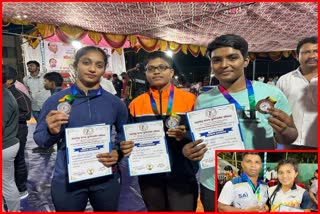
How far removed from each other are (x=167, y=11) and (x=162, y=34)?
8.14 ft

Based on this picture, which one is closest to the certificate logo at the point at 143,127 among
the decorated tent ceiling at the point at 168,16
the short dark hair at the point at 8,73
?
the short dark hair at the point at 8,73

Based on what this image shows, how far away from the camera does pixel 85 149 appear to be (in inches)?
61.7

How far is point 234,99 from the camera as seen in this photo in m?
1.52

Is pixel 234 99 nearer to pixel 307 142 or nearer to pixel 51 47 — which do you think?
pixel 307 142

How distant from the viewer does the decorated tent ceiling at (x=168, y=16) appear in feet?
14.8

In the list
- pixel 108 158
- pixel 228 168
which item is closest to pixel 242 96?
pixel 228 168

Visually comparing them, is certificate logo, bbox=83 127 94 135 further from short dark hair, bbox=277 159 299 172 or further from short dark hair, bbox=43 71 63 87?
short dark hair, bbox=43 71 63 87

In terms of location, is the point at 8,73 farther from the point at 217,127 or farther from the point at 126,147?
the point at 217,127

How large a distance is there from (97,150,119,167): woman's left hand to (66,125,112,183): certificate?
0.02m

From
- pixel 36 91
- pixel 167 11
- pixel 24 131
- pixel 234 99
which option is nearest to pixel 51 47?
pixel 36 91

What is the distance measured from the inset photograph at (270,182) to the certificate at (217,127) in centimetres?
26

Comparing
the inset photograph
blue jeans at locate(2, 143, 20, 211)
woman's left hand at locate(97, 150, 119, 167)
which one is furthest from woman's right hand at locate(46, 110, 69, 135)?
blue jeans at locate(2, 143, 20, 211)

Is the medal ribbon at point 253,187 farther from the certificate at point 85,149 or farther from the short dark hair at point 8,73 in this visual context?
the short dark hair at point 8,73

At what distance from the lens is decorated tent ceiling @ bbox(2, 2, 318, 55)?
4508 mm
